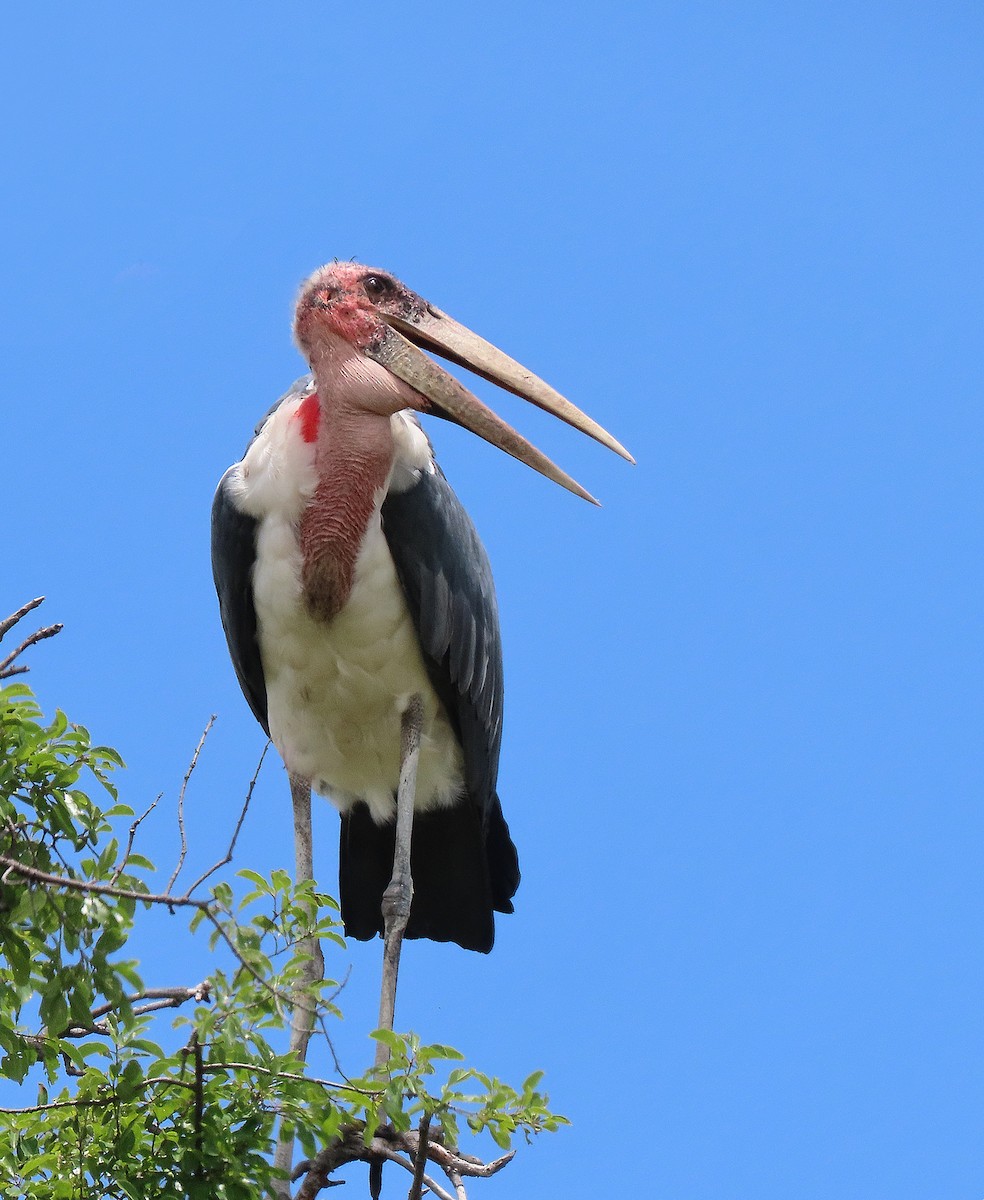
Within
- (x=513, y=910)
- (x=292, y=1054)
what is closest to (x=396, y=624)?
(x=513, y=910)

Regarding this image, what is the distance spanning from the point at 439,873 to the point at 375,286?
1.93 meters

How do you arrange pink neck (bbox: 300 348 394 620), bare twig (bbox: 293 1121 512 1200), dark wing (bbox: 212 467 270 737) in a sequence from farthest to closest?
dark wing (bbox: 212 467 270 737), pink neck (bbox: 300 348 394 620), bare twig (bbox: 293 1121 512 1200)

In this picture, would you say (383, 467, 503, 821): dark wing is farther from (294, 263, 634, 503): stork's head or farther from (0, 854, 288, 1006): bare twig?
(0, 854, 288, 1006): bare twig

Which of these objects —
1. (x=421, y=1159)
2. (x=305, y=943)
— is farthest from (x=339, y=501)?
(x=421, y=1159)

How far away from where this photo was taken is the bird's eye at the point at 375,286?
5320 mm

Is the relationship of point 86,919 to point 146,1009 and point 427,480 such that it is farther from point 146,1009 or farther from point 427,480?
point 427,480

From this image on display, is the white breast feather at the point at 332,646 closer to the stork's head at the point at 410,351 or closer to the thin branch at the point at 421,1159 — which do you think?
the stork's head at the point at 410,351

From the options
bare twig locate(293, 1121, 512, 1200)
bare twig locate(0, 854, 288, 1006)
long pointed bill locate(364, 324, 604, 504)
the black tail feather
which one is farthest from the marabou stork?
bare twig locate(0, 854, 288, 1006)

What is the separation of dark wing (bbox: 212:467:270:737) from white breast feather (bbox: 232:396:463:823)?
3 cm

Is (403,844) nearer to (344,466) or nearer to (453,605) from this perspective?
(453,605)

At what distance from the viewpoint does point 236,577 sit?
5176 millimetres

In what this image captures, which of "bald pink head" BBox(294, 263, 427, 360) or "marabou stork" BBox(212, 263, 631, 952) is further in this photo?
"bald pink head" BBox(294, 263, 427, 360)

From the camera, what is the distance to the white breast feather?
507 cm

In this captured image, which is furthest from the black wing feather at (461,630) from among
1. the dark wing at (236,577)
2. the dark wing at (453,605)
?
the dark wing at (236,577)
